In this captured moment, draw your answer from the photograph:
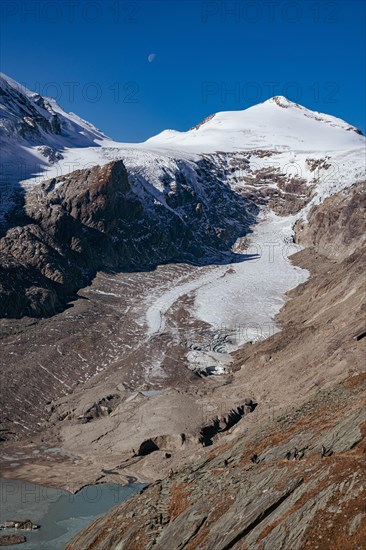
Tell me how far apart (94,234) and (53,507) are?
248 feet

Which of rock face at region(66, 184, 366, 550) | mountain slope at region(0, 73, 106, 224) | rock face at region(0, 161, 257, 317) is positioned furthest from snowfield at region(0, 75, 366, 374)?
rock face at region(66, 184, 366, 550)

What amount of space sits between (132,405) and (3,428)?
36.2 ft

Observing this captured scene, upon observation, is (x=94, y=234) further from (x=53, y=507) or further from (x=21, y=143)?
(x=53, y=507)

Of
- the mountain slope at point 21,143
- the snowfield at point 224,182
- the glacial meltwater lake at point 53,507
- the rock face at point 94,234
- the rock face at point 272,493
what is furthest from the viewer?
the mountain slope at point 21,143

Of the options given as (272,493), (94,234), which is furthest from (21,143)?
(272,493)

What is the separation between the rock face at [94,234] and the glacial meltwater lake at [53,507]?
131 feet

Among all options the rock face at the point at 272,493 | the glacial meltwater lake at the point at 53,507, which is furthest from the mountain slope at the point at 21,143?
the rock face at the point at 272,493

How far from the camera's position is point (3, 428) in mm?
48406

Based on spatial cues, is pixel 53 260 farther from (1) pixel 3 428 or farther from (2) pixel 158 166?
(2) pixel 158 166

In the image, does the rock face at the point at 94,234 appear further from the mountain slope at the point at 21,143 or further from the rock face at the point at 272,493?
the rock face at the point at 272,493

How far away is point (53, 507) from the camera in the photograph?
36.1 meters

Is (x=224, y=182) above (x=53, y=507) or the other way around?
above

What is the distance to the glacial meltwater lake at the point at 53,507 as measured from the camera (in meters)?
32.1

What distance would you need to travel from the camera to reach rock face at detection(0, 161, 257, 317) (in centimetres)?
8406
